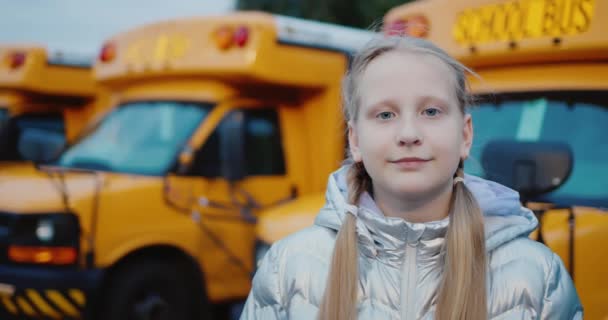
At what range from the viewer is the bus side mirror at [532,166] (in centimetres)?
261

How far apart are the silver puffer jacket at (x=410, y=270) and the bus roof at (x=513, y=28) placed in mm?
1574

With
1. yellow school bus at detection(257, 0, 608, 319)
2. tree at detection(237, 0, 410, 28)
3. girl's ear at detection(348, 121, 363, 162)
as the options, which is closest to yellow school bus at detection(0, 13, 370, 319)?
yellow school bus at detection(257, 0, 608, 319)

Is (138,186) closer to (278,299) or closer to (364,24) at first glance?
(278,299)

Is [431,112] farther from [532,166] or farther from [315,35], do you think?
[315,35]

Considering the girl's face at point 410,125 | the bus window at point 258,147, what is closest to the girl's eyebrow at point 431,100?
the girl's face at point 410,125

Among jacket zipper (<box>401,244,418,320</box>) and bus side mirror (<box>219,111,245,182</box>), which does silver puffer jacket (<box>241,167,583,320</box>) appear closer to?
jacket zipper (<box>401,244,418,320</box>)

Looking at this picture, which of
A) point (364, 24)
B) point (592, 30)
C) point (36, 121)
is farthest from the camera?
point (364, 24)

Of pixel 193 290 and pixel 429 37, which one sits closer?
pixel 429 37

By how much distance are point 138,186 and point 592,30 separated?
125 inches

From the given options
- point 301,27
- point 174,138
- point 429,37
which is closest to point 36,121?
point 174,138

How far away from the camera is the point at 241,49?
16.1 ft

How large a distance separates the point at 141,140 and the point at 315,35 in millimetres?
1710

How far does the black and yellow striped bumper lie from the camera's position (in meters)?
4.20

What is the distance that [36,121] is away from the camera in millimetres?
7367
